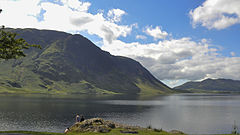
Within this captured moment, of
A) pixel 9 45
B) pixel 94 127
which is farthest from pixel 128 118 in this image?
pixel 9 45

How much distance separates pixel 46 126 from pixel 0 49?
53.8 metres

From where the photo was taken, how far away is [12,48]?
34531mm

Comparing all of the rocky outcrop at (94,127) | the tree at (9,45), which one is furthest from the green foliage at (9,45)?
the rocky outcrop at (94,127)

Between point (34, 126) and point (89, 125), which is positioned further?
point (34, 126)

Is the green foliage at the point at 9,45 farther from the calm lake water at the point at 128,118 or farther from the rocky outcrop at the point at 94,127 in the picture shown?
the calm lake water at the point at 128,118

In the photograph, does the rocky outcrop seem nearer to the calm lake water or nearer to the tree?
the tree

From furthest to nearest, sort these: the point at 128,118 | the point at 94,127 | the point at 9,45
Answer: the point at 128,118 → the point at 94,127 → the point at 9,45

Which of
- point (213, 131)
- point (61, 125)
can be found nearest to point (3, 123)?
point (61, 125)

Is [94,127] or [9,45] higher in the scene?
[9,45]

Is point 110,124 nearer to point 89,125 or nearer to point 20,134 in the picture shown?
point 89,125

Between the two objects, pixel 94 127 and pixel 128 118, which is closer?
pixel 94 127

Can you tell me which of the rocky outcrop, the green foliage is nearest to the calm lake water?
the rocky outcrop

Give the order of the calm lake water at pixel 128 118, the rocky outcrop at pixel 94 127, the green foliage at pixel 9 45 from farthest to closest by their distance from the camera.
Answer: the calm lake water at pixel 128 118 < the rocky outcrop at pixel 94 127 < the green foliage at pixel 9 45

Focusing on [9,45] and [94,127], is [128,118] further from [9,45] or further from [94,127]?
[9,45]
